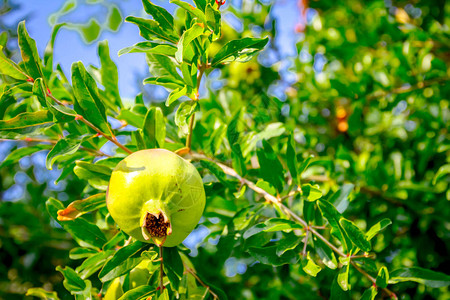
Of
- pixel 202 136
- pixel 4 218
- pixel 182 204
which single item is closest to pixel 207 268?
pixel 202 136

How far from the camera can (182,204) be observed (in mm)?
927

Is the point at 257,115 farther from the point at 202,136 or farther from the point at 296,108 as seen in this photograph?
the point at 296,108

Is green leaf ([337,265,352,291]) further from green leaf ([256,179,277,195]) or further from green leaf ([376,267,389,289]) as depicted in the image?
green leaf ([256,179,277,195])

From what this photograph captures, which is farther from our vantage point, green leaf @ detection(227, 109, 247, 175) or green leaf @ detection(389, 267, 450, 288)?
green leaf @ detection(227, 109, 247, 175)

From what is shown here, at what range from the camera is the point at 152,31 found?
3.49 ft

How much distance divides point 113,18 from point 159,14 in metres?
2.03

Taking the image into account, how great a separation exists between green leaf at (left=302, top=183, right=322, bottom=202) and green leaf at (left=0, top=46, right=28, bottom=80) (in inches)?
34.7

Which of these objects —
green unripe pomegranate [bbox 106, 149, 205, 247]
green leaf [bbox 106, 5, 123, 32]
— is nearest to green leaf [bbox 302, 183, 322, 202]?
green unripe pomegranate [bbox 106, 149, 205, 247]

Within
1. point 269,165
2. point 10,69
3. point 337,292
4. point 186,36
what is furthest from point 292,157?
point 10,69

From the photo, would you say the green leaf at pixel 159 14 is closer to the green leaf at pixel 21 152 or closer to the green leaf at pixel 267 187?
the green leaf at pixel 267 187

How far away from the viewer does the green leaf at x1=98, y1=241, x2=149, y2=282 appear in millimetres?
1015

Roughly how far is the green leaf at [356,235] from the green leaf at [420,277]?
A: 0.17 meters

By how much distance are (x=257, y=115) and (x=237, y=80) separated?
93cm

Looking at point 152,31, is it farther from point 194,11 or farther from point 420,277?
point 420,277
